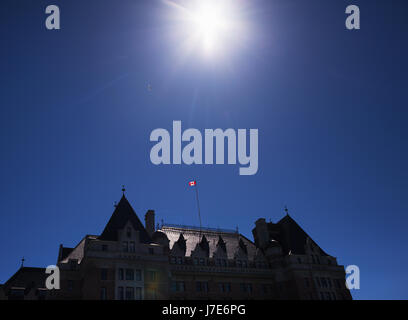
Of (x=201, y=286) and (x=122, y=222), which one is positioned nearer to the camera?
(x=122, y=222)

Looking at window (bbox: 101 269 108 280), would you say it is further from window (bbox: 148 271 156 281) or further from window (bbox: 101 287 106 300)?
window (bbox: 148 271 156 281)

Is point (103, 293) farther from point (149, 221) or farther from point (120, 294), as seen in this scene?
point (149, 221)

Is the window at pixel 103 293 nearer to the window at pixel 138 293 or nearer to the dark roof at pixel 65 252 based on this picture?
the window at pixel 138 293

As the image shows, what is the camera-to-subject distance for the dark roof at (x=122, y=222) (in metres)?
46.5

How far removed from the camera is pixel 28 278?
51438 millimetres

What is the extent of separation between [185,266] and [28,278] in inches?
952

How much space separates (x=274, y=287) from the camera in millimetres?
53906

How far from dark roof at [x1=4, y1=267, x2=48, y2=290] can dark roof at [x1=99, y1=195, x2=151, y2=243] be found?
13752mm

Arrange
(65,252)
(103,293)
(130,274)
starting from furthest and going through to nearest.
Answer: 1. (65,252)
2. (130,274)
3. (103,293)

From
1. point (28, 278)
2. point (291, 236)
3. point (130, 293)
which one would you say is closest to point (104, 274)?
point (130, 293)
